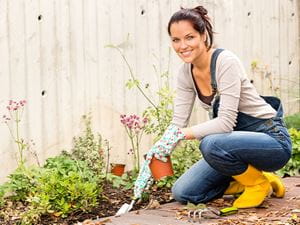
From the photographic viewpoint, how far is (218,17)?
625cm

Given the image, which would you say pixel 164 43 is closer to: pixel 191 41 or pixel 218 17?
pixel 218 17

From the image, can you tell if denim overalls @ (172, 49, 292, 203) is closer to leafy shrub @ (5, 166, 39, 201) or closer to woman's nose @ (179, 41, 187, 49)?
woman's nose @ (179, 41, 187, 49)

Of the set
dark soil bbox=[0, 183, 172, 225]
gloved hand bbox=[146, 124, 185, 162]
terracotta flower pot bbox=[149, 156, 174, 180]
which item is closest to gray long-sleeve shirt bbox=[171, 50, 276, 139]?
gloved hand bbox=[146, 124, 185, 162]

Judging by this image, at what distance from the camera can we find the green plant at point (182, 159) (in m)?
4.57

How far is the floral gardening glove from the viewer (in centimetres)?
379

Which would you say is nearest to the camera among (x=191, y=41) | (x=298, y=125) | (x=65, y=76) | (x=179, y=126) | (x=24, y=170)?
(x=191, y=41)

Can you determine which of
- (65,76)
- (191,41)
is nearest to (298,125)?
(65,76)

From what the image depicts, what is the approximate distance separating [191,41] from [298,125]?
2.72m

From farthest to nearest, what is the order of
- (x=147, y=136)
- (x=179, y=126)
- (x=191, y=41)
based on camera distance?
1. (x=147, y=136)
2. (x=179, y=126)
3. (x=191, y=41)

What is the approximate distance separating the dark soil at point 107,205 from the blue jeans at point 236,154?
0.73 ft

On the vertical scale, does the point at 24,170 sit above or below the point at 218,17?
below

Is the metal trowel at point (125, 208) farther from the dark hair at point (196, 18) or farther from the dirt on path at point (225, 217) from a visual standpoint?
the dark hair at point (196, 18)

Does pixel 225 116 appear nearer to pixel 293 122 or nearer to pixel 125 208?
pixel 125 208

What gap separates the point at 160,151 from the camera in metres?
3.79
